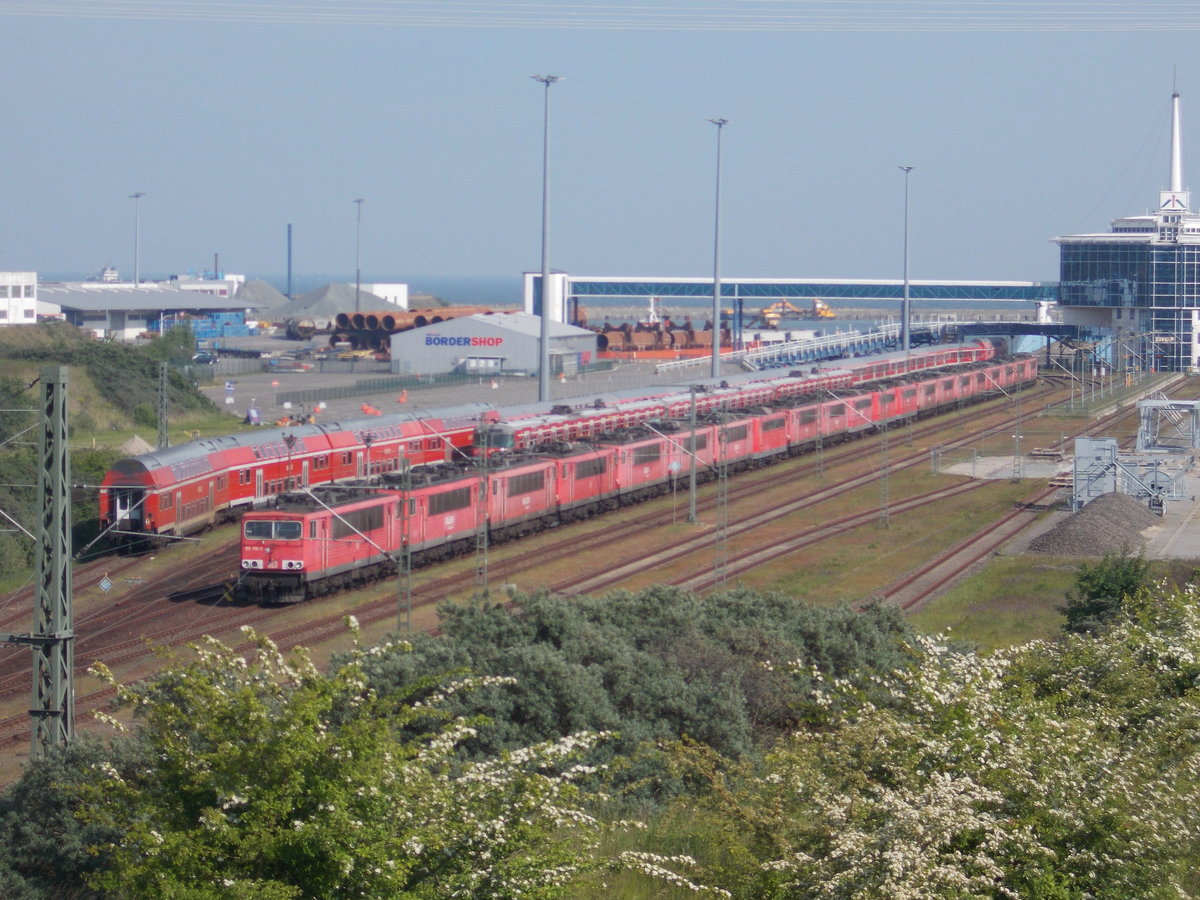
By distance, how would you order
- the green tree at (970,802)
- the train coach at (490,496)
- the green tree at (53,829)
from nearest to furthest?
the green tree at (970,802) → the green tree at (53,829) → the train coach at (490,496)

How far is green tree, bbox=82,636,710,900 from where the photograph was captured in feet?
30.3

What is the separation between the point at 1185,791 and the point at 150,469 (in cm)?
3282

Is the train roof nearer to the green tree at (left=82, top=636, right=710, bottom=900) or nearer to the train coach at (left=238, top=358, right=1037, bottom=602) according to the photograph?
the train coach at (left=238, top=358, right=1037, bottom=602)

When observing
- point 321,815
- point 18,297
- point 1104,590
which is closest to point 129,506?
point 1104,590

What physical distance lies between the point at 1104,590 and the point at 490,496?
59.2 ft

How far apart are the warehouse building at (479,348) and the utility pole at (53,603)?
7572 cm

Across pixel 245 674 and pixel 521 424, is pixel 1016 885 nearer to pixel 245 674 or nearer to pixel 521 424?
pixel 245 674

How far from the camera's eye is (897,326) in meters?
130

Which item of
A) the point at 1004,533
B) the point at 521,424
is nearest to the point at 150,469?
the point at 521,424

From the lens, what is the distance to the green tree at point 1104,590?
2541cm

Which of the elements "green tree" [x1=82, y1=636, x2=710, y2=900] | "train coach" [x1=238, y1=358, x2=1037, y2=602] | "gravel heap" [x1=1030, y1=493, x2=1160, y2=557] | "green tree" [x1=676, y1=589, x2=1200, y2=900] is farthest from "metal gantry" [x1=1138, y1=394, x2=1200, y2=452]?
"green tree" [x1=82, y1=636, x2=710, y2=900]

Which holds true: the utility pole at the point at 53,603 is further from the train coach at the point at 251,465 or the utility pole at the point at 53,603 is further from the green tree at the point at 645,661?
the train coach at the point at 251,465

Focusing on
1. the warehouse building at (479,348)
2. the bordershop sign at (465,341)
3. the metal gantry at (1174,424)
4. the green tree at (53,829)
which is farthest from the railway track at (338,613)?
the bordershop sign at (465,341)

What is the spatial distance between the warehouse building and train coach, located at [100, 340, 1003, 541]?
2941 centimetres
